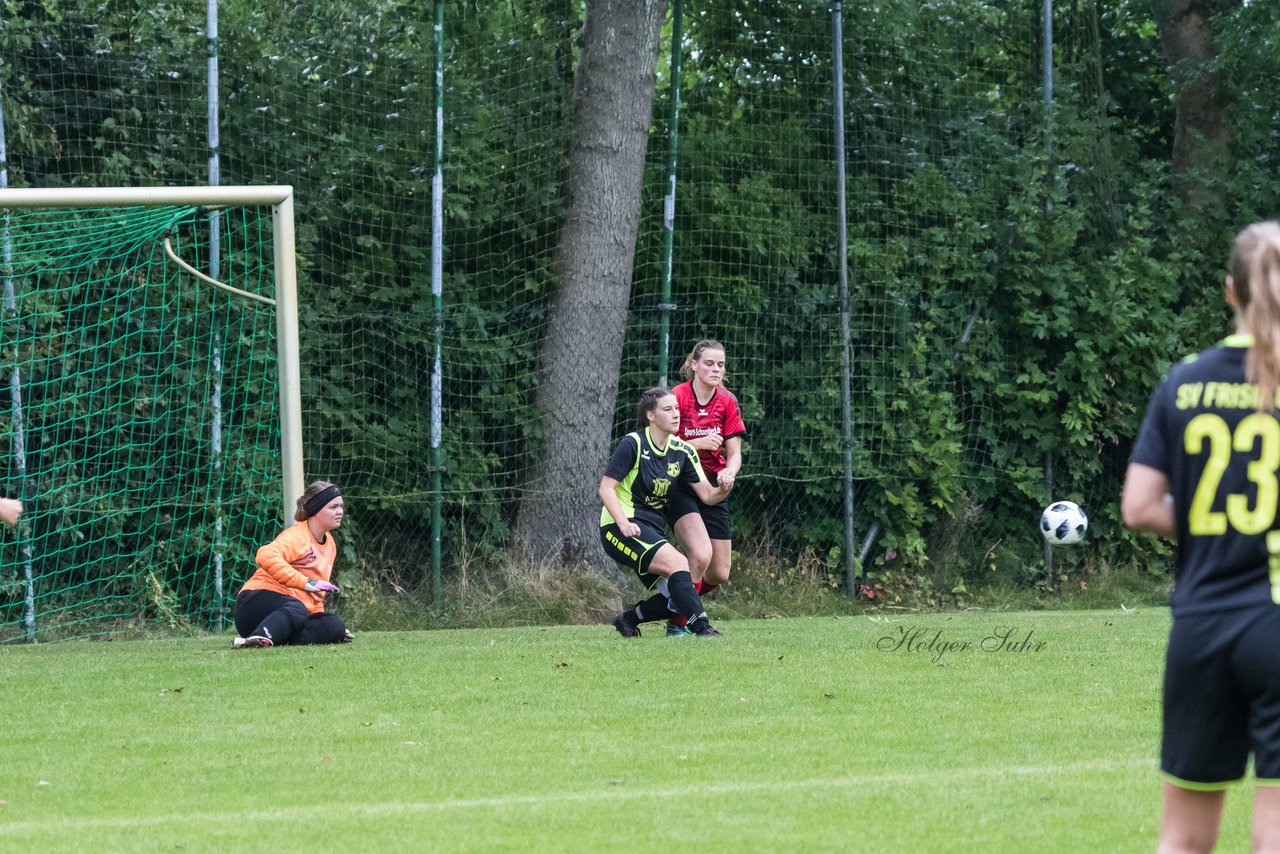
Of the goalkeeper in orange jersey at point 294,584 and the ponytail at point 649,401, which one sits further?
the ponytail at point 649,401

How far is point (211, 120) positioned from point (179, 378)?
6.50 feet

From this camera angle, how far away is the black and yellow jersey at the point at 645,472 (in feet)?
31.1

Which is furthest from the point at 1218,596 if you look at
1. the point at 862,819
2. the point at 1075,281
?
the point at 1075,281

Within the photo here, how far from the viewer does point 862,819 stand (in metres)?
4.56

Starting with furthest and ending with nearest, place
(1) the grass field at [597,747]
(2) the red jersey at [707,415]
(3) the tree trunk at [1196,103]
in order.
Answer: (3) the tree trunk at [1196,103] → (2) the red jersey at [707,415] → (1) the grass field at [597,747]

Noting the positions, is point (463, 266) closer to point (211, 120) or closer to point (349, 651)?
point (211, 120)

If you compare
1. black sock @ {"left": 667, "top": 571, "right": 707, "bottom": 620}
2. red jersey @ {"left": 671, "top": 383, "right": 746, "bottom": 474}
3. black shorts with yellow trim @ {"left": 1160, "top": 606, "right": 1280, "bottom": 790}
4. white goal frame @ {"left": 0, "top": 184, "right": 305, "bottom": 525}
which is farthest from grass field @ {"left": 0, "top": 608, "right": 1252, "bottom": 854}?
red jersey @ {"left": 671, "top": 383, "right": 746, "bottom": 474}

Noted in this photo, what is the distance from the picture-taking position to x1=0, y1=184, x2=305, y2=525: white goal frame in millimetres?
9508

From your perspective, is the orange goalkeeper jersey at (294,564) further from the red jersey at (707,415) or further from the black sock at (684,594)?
the red jersey at (707,415)

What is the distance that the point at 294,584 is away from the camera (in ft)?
30.9

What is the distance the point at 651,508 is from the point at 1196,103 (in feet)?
28.4

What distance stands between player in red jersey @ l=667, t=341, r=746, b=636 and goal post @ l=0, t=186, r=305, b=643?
126 inches

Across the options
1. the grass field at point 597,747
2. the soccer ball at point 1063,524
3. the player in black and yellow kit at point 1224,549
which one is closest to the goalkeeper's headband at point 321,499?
the grass field at point 597,747

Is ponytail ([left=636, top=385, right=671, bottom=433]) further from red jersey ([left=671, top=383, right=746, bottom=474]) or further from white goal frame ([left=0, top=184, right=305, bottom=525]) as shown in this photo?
white goal frame ([left=0, top=184, right=305, bottom=525])
